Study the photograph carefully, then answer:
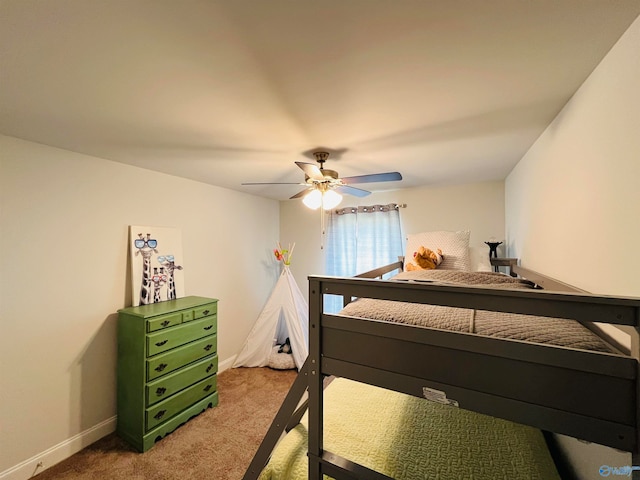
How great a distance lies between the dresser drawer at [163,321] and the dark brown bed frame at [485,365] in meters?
1.67

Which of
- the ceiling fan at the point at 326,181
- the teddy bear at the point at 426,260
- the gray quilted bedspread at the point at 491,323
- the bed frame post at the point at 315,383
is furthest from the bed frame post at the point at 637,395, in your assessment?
the teddy bear at the point at 426,260

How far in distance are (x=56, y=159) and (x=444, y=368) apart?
9.58 feet

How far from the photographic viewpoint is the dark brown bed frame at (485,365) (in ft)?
2.06

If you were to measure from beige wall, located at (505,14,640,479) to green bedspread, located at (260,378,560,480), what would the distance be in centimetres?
29

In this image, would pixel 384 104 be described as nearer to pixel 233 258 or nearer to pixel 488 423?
pixel 488 423

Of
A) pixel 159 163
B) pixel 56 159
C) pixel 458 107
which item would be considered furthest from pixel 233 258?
pixel 458 107

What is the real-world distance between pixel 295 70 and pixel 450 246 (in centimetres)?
232

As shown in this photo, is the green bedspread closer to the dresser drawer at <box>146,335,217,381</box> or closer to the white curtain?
the dresser drawer at <box>146,335,217,381</box>

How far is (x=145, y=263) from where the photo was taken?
2.57 meters

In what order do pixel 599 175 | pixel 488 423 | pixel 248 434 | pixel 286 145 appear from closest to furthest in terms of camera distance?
pixel 599 175
pixel 488 423
pixel 286 145
pixel 248 434

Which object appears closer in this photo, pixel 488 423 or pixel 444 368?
pixel 444 368

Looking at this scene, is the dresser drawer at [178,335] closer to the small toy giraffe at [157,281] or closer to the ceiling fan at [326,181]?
the small toy giraffe at [157,281]

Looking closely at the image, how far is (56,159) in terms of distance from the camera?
2018 millimetres

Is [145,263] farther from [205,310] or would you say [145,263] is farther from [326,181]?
[326,181]
